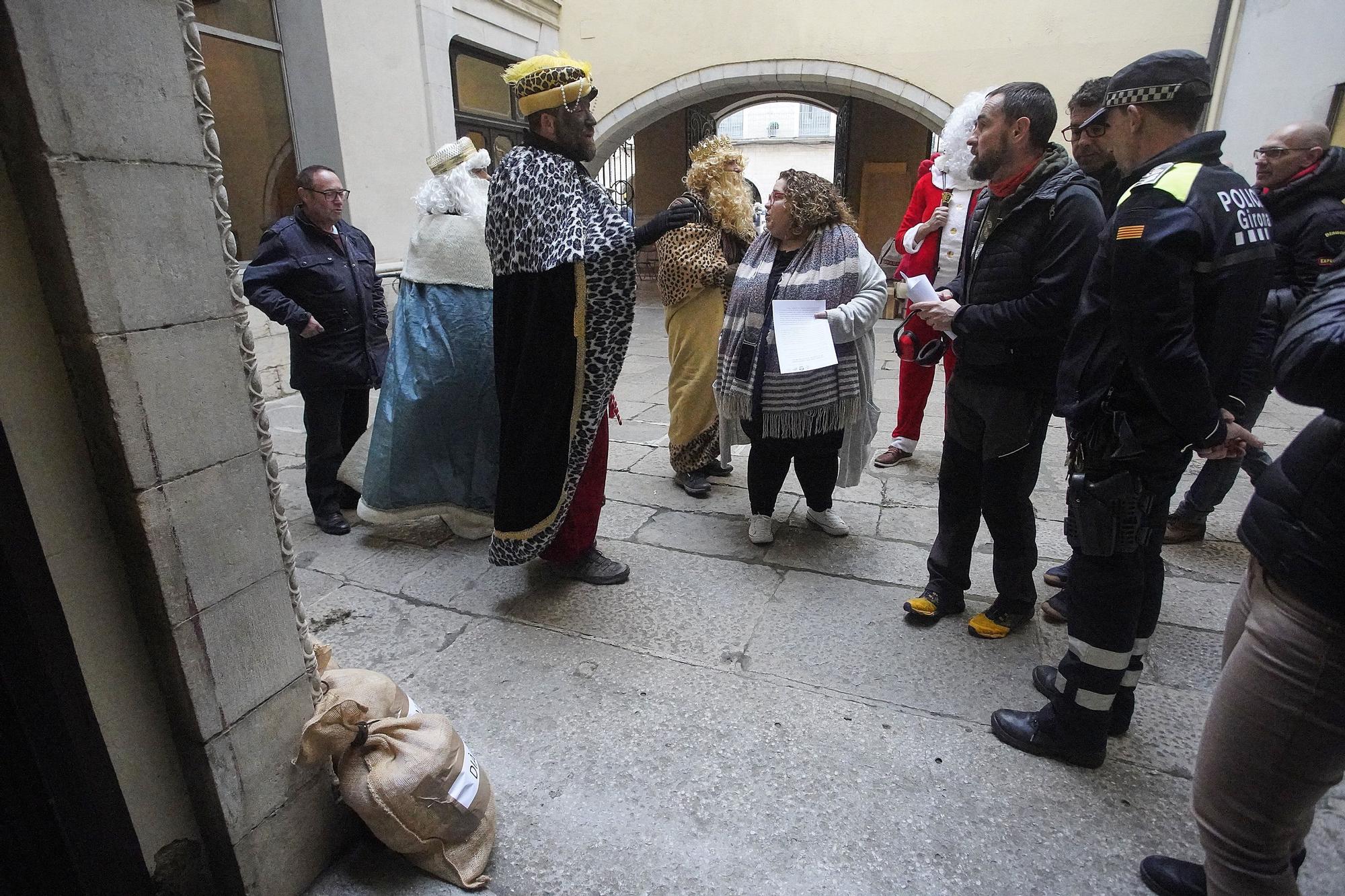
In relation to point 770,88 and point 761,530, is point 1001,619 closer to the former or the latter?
point 761,530

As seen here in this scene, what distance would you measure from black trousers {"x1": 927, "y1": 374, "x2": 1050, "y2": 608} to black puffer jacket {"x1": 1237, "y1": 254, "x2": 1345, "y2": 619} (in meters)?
1.03

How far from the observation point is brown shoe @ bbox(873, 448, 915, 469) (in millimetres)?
4465

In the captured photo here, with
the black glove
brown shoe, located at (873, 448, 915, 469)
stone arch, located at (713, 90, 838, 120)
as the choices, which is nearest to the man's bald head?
brown shoe, located at (873, 448, 915, 469)

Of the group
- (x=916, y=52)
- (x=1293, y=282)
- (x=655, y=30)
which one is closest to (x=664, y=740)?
(x=1293, y=282)

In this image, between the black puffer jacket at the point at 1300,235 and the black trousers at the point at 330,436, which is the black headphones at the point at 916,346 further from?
the black trousers at the point at 330,436

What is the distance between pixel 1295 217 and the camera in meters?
2.88

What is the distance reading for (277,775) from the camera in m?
1.56

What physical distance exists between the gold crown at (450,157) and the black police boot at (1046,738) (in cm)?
311

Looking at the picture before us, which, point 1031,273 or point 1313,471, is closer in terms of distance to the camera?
point 1313,471

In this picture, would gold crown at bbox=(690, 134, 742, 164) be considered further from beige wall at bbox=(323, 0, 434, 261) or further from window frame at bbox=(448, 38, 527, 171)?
window frame at bbox=(448, 38, 527, 171)

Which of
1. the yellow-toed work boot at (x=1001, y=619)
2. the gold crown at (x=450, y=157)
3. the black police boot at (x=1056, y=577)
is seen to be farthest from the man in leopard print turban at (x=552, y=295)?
the black police boot at (x=1056, y=577)

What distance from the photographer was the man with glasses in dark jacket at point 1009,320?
2115 mm

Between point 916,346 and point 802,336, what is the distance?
4.70ft

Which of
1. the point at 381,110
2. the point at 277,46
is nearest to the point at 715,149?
the point at 381,110
